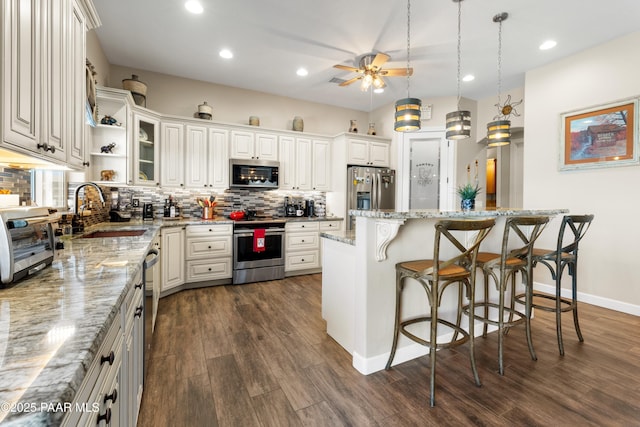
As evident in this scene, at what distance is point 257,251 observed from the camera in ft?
→ 13.8

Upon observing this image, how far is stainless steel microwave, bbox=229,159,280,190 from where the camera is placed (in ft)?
14.4

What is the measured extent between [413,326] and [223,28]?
11.2 ft

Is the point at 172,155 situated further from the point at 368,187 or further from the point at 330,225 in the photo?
the point at 368,187

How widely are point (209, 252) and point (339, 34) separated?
3128 millimetres

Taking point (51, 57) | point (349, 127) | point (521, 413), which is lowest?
point (521, 413)

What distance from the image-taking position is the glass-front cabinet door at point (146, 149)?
3549 mm

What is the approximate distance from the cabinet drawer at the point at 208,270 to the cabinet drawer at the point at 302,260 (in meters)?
0.88

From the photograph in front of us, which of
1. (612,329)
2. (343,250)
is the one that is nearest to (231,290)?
(343,250)

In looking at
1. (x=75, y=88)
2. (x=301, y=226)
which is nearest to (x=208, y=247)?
(x=301, y=226)

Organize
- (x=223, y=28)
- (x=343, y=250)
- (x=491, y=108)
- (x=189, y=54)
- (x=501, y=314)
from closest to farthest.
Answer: (x=501, y=314) → (x=343, y=250) → (x=223, y=28) → (x=189, y=54) → (x=491, y=108)

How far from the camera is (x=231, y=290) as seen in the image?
389 centimetres

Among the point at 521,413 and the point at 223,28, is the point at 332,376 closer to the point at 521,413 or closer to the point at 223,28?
the point at 521,413

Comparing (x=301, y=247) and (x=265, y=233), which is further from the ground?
(x=265, y=233)

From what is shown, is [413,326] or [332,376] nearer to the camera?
[332,376]
